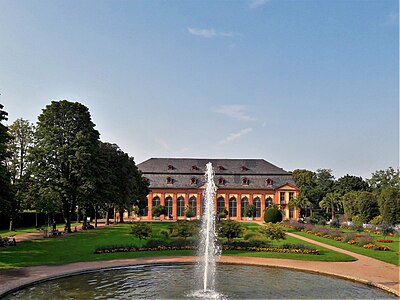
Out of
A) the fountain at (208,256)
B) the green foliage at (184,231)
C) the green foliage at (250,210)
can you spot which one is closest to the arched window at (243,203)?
the green foliage at (250,210)

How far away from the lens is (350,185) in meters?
92.8

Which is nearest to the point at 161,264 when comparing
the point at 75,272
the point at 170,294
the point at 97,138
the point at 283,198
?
the point at 75,272

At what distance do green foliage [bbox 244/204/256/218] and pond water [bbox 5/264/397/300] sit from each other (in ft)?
180

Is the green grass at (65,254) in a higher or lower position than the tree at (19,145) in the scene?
lower

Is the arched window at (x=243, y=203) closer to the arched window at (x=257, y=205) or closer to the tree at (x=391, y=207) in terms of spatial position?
the arched window at (x=257, y=205)

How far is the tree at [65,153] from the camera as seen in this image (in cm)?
3944

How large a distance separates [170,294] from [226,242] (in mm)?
13563

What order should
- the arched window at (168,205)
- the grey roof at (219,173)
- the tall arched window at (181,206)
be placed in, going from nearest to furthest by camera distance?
1. the arched window at (168,205)
2. the tall arched window at (181,206)
3. the grey roof at (219,173)

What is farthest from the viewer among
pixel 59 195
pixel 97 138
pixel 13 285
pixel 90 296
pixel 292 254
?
pixel 97 138

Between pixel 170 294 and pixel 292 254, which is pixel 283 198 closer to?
pixel 292 254

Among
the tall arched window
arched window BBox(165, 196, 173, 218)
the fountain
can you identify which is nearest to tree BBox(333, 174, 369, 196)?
the tall arched window

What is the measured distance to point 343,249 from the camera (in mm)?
28688

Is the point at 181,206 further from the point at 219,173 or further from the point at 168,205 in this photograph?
the point at 219,173

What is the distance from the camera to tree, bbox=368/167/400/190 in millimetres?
97750
